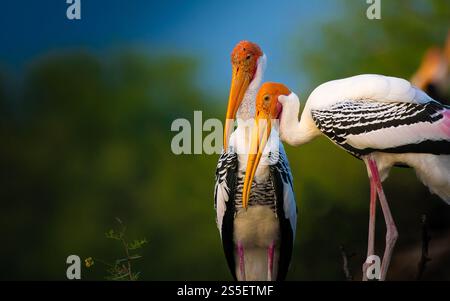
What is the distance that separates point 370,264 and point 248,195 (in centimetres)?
70

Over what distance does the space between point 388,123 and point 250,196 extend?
758 millimetres

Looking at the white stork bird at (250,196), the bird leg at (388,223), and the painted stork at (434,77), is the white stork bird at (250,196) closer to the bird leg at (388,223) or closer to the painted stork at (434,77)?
the bird leg at (388,223)

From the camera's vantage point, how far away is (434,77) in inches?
241

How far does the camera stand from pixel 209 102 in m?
5.98

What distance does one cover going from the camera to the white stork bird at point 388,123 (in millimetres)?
4906

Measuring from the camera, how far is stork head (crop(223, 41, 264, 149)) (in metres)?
5.21

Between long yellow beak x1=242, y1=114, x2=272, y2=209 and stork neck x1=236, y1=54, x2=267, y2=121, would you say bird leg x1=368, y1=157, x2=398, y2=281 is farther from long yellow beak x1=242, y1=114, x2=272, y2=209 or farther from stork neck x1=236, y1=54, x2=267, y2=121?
stork neck x1=236, y1=54, x2=267, y2=121

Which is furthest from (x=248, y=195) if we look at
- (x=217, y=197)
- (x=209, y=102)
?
(x=209, y=102)

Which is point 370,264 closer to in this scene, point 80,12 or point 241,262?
point 241,262

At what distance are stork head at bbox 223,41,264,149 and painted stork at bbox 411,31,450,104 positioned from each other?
→ 129cm
